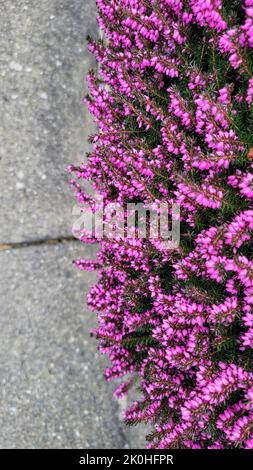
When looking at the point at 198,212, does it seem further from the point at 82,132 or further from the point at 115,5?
the point at 82,132

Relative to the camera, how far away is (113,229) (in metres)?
1.87

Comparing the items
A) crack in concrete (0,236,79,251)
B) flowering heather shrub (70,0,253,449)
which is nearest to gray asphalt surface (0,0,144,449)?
crack in concrete (0,236,79,251)

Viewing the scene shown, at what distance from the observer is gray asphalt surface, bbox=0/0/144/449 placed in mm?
2617

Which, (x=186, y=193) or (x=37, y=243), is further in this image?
(x=37, y=243)

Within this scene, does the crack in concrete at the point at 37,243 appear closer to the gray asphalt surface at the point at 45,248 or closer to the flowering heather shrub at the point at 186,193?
the gray asphalt surface at the point at 45,248

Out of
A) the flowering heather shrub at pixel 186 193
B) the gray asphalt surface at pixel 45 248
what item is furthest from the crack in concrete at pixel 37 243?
the flowering heather shrub at pixel 186 193

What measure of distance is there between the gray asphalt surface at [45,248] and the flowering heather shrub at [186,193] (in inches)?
26.8

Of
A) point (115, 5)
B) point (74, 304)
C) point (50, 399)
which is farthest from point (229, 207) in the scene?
point (50, 399)

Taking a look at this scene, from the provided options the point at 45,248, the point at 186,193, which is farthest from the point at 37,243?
the point at 186,193

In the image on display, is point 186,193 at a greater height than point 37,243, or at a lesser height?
greater

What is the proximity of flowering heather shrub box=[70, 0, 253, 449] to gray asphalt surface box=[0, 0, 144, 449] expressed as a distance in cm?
68

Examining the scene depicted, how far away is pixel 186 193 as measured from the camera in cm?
155

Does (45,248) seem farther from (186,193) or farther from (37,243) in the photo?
(186,193)

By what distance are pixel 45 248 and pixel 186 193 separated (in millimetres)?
1407
